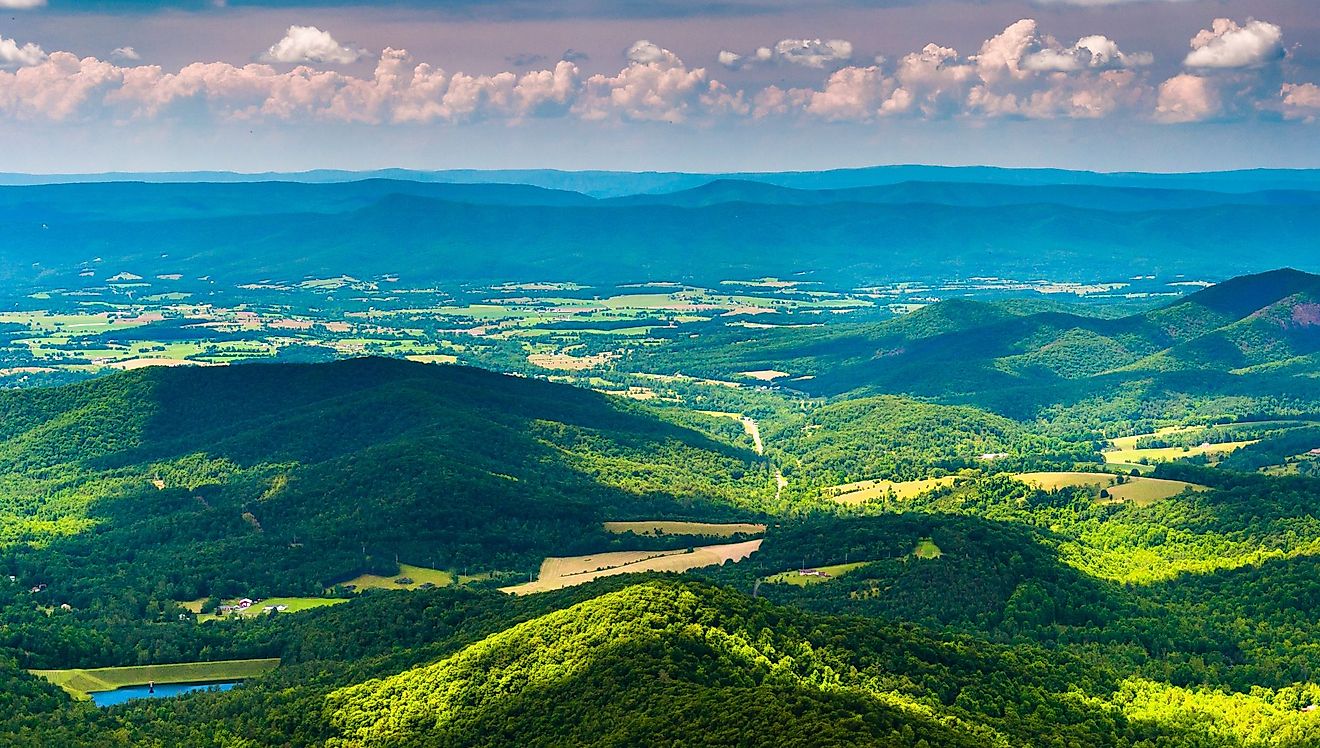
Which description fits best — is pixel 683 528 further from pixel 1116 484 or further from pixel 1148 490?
pixel 1148 490

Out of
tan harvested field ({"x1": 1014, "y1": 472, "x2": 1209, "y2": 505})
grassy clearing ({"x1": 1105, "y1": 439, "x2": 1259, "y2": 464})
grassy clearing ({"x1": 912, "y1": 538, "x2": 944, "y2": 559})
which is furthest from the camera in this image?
grassy clearing ({"x1": 1105, "y1": 439, "x2": 1259, "y2": 464})

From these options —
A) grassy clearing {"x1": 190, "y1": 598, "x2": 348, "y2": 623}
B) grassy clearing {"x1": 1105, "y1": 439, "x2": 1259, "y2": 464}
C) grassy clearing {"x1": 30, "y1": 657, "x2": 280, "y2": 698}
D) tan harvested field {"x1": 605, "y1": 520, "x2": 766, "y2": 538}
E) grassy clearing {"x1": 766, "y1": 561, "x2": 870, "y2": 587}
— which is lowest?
grassy clearing {"x1": 1105, "y1": 439, "x2": 1259, "y2": 464}

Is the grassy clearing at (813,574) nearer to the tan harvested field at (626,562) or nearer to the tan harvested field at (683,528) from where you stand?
the tan harvested field at (626,562)

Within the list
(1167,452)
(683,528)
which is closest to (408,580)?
(683,528)

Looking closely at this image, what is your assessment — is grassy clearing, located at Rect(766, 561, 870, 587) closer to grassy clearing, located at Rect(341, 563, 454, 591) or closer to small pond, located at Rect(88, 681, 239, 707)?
grassy clearing, located at Rect(341, 563, 454, 591)

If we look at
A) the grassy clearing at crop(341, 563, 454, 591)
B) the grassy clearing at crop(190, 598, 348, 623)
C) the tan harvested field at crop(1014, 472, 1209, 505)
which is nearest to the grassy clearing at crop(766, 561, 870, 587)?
the grassy clearing at crop(341, 563, 454, 591)

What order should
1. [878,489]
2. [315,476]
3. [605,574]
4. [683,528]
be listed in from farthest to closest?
[878,489], [315,476], [683,528], [605,574]
